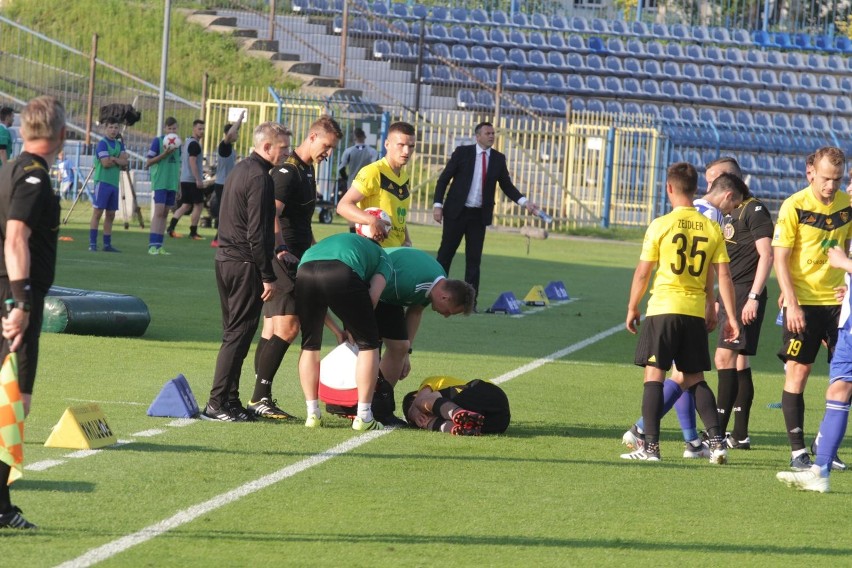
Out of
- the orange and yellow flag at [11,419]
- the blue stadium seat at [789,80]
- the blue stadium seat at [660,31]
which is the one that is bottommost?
the orange and yellow flag at [11,419]

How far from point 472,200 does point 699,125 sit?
74.9 feet

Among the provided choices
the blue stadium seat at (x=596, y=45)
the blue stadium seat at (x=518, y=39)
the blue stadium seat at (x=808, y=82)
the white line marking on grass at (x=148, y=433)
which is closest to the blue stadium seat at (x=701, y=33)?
the blue stadium seat at (x=808, y=82)

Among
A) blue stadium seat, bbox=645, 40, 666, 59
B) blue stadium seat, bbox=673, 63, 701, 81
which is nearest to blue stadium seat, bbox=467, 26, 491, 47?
blue stadium seat, bbox=645, 40, 666, 59

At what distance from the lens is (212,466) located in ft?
24.4

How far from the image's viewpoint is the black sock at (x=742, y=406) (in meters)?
9.31

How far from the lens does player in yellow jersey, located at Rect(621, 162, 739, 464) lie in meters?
8.26

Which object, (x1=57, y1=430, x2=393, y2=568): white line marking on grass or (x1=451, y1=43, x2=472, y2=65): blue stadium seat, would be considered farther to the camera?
(x1=451, y1=43, x2=472, y2=65): blue stadium seat

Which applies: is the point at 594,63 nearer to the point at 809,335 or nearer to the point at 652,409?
the point at 809,335

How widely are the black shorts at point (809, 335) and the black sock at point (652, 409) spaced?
843 millimetres

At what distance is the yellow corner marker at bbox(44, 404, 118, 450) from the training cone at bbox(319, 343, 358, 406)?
1919mm

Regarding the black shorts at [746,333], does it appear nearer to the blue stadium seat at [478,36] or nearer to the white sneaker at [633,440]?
the white sneaker at [633,440]

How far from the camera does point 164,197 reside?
21.5m

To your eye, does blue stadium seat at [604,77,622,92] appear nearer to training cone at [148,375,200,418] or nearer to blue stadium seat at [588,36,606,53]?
blue stadium seat at [588,36,606,53]

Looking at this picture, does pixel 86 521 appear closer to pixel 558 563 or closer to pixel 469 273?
pixel 558 563
